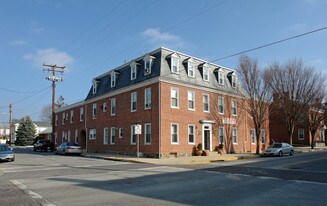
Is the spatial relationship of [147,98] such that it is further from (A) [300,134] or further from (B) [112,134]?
(A) [300,134]

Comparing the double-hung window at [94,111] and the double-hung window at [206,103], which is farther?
the double-hung window at [94,111]

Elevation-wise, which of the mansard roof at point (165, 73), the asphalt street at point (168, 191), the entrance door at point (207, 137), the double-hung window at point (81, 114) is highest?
the mansard roof at point (165, 73)

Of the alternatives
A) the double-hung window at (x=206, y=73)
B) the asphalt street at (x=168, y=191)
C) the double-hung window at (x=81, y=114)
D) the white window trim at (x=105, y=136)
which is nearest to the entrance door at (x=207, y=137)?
the double-hung window at (x=206, y=73)

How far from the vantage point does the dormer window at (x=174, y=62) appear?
99.1ft

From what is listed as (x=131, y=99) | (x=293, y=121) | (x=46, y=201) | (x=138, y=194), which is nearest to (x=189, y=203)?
(x=138, y=194)

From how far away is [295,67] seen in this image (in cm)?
4006

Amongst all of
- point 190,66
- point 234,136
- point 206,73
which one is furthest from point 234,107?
point 190,66

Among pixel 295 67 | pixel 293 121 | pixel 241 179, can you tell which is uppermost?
pixel 295 67

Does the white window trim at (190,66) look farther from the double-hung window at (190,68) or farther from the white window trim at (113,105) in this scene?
the white window trim at (113,105)

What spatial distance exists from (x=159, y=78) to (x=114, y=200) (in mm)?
19785

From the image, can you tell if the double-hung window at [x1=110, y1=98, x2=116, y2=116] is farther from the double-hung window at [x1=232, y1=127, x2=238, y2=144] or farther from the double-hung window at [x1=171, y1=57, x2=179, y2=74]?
the double-hung window at [x1=232, y1=127, x2=238, y2=144]

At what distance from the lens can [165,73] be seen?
29.4 m

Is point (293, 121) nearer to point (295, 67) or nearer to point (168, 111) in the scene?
point (295, 67)

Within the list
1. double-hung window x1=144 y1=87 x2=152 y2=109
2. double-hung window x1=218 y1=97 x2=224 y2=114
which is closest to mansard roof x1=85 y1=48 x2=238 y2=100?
double-hung window x1=218 y1=97 x2=224 y2=114
